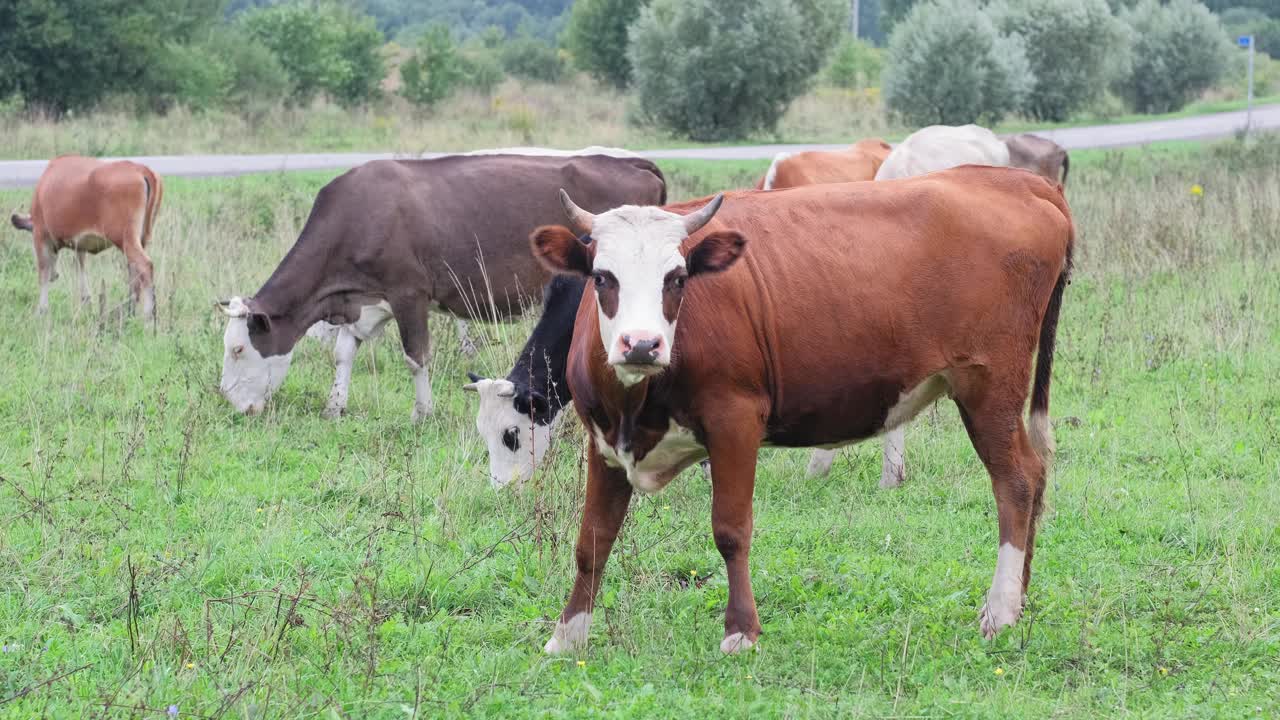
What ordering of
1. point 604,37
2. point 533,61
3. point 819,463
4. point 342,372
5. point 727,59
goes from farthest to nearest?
point 533,61, point 604,37, point 727,59, point 342,372, point 819,463

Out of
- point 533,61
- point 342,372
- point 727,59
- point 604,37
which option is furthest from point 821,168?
point 533,61

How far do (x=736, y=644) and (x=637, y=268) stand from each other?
1.52 m

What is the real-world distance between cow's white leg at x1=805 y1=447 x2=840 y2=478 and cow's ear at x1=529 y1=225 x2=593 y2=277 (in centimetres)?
328

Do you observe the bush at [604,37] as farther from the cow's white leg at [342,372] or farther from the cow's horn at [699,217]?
the cow's horn at [699,217]

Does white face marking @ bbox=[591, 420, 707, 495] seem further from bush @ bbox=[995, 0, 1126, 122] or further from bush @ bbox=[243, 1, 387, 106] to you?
bush @ bbox=[995, 0, 1126, 122]

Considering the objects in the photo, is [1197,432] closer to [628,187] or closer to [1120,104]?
[628,187]

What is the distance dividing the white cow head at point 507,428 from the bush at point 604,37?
40.4m

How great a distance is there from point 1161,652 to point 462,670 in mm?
2642

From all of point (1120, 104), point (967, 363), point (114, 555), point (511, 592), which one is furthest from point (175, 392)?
point (1120, 104)

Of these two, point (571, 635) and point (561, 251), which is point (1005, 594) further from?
point (561, 251)

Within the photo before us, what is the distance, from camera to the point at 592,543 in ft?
17.2

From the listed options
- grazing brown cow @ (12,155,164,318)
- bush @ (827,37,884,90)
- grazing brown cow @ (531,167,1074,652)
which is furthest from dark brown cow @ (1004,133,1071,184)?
bush @ (827,37,884,90)

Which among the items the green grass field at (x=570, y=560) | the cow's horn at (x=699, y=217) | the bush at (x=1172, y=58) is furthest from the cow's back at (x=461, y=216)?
the bush at (x=1172, y=58)

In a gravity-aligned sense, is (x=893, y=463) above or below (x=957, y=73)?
above
